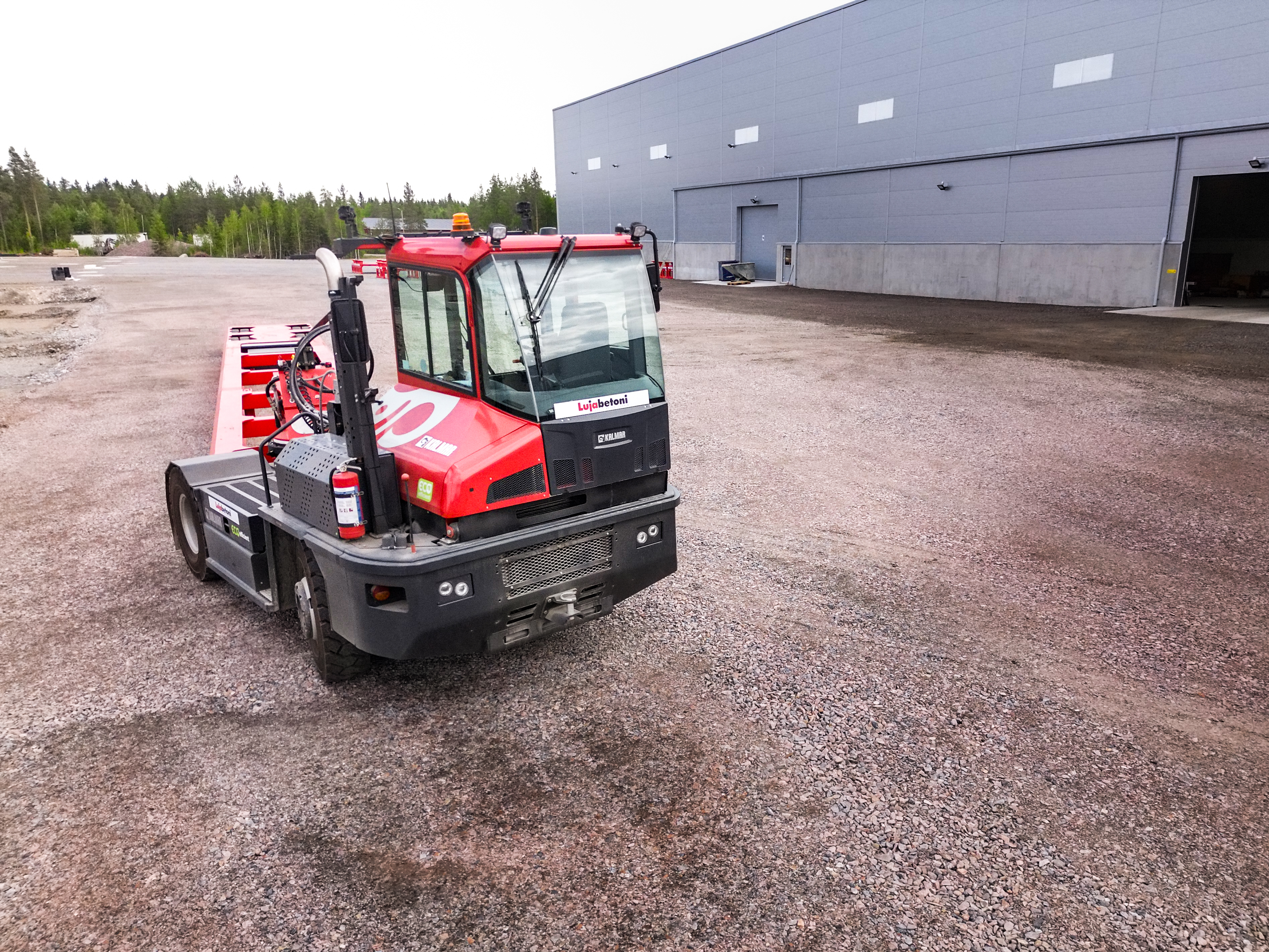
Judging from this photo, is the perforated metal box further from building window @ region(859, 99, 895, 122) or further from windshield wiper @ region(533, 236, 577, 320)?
building window @ region(859, 99, 895, 122)

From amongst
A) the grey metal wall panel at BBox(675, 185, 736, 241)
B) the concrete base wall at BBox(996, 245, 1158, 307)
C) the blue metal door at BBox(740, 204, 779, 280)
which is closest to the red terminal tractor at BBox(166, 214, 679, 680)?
the concrete base wall at BBox(996, 245, 1158, 307)

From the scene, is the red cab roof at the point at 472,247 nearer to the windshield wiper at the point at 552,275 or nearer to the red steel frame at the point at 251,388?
the windshield wiper at the point at 552,275

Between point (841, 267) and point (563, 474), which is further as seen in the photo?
point (841, 267)

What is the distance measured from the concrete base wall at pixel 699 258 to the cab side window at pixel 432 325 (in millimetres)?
38470

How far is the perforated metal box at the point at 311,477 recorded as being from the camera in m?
4.66

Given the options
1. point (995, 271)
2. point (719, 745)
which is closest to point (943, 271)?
point (995, 271)

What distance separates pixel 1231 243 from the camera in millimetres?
31891

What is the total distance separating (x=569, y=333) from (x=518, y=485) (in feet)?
3.04

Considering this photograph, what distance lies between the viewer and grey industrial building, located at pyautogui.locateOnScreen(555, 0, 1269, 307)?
23.6 m

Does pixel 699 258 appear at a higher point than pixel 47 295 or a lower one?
higher

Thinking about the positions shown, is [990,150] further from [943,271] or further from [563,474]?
[563,474]

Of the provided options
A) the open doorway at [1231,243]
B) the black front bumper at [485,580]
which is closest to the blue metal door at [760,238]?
the open doorway at [1231,243]

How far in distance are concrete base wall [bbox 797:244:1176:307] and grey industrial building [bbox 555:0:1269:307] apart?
0.06 meters

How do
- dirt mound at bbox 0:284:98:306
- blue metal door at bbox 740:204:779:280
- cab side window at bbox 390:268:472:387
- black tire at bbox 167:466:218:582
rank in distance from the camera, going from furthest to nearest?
blue metal door at bbox 740:204:779:280 < dirt mound at bbox 0:284:98:306 < black tire at bbox 167:466:218:582 < cab side window at bbox 390:268:472:387
